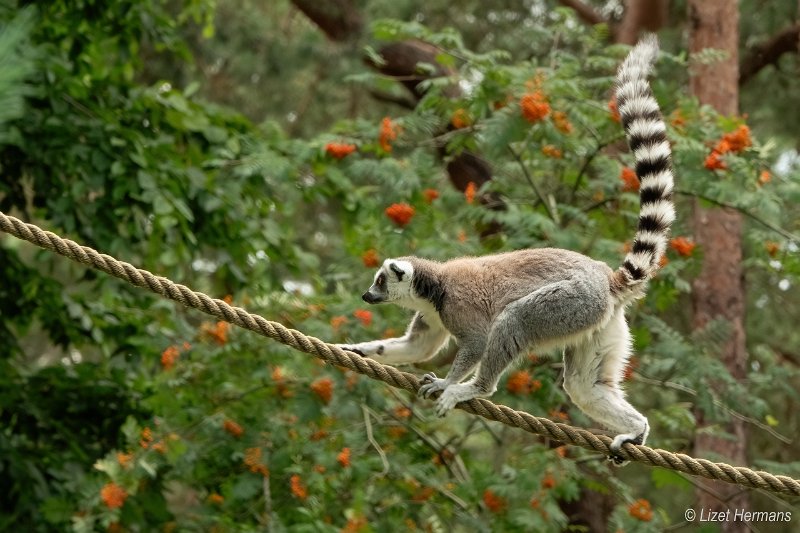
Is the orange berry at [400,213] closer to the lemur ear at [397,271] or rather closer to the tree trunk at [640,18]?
the lemur ear at [397,271]

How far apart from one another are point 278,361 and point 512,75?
2.37 m

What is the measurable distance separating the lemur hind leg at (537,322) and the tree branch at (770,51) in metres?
5.93

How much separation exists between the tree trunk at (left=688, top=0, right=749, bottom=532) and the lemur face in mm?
3702

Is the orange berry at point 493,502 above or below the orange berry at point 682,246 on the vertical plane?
below

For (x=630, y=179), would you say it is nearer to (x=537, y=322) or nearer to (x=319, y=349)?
(x=537, y=322)

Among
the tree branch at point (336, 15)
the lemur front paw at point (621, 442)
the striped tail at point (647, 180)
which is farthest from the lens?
the tree branch at point (336, 15)

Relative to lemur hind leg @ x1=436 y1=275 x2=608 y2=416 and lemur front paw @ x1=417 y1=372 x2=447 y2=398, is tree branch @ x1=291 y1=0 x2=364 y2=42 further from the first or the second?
lemur front paw @ x1=417 y1=372 x2=447 y2=398

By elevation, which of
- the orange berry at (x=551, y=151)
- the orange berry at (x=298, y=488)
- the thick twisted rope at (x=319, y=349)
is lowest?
the orange berry at (x=298, y=488)

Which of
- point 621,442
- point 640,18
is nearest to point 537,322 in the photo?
point 621,442

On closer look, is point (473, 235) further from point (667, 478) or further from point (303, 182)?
point (667, 478)

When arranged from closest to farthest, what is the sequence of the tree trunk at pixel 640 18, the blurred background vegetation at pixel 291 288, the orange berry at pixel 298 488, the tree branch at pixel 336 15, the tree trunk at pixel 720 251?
the orange berry at pixel 298 488 → the blurred background vegetation at pixel 291 288 → the tree trunk at pixel 720 251 → the tree trunk at pixel 640 18 → the tree branch at pixel 336 15

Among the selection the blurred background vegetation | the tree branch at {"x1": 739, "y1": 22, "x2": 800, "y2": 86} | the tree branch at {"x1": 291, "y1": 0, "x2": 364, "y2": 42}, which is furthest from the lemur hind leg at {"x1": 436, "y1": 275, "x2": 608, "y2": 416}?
the tree branch at {"x1": 291, "y1": 0, "x2": 364, "y2": 42}

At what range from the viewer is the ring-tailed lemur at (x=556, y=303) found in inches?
188

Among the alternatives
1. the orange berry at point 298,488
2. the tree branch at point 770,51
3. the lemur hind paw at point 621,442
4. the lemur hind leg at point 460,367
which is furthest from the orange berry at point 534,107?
the tree branch at point 770,51
